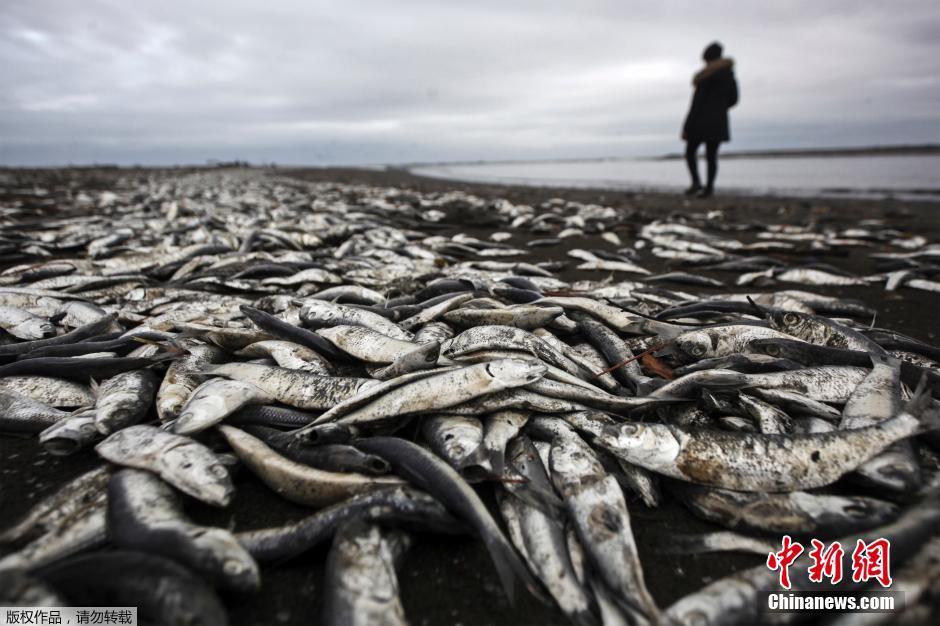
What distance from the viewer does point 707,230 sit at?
27.3ft

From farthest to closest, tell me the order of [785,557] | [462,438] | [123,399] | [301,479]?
[123,399]
[462,438]
[301,479]
[785,557]

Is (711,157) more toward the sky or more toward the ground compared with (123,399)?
more toward the sky

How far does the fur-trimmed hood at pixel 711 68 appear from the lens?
1159cm

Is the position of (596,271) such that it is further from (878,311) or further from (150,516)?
(150,516)

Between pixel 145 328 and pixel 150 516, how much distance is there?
6.32ft

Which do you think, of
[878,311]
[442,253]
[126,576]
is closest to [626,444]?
[126,576]

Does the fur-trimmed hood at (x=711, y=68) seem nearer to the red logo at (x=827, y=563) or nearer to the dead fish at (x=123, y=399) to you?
the red logo at (x=827, y=563)

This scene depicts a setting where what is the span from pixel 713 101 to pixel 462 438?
13602mm

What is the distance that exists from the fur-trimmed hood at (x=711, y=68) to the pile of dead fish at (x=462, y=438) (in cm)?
1081

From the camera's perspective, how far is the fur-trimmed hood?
11.6 m

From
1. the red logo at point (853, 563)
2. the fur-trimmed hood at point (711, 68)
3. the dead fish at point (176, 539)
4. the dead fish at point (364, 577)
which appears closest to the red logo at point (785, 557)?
the red logo at point (853, 563)

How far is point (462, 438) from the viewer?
1.88 metres

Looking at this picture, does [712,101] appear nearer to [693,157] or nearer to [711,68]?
[711,68]

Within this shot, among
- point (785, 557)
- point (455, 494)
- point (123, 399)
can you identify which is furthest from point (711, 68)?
point (123, 399)
